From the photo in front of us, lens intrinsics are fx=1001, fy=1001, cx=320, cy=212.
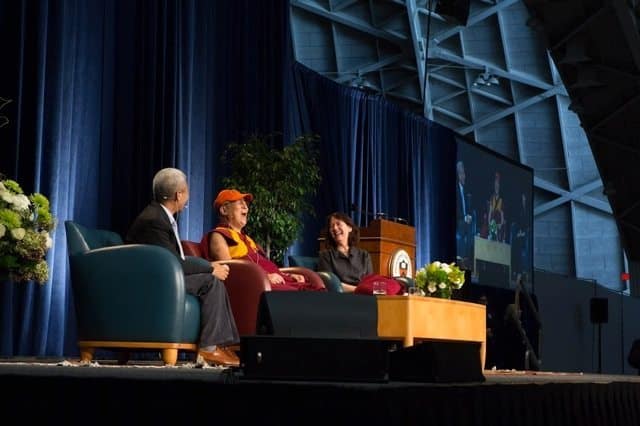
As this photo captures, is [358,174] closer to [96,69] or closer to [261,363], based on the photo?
[96,69]

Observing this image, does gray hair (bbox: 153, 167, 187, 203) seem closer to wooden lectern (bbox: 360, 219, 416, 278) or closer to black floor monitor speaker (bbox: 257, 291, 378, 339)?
black floor monitor speaker (bbox: 257, 291, 378, 339)

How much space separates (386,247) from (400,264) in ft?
0.65

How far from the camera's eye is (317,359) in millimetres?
1833

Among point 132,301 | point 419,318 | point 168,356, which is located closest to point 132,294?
point 132,301

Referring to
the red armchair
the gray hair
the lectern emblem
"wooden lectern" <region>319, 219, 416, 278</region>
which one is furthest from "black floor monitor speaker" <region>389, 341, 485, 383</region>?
the lectern emblem

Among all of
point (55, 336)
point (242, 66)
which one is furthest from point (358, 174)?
point (55, 336)

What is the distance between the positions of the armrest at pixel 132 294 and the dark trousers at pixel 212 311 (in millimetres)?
167

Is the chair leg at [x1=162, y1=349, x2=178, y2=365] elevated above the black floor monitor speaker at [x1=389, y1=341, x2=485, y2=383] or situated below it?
below

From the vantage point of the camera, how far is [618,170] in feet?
37.2

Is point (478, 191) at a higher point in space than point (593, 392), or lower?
higher

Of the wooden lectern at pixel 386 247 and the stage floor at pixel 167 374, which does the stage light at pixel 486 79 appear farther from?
the stage floor at pixel 167 374

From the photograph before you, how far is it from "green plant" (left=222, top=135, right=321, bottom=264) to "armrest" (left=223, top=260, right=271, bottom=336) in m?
2.12

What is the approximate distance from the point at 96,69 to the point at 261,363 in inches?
196

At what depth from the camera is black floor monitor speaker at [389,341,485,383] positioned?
1.92 metres
